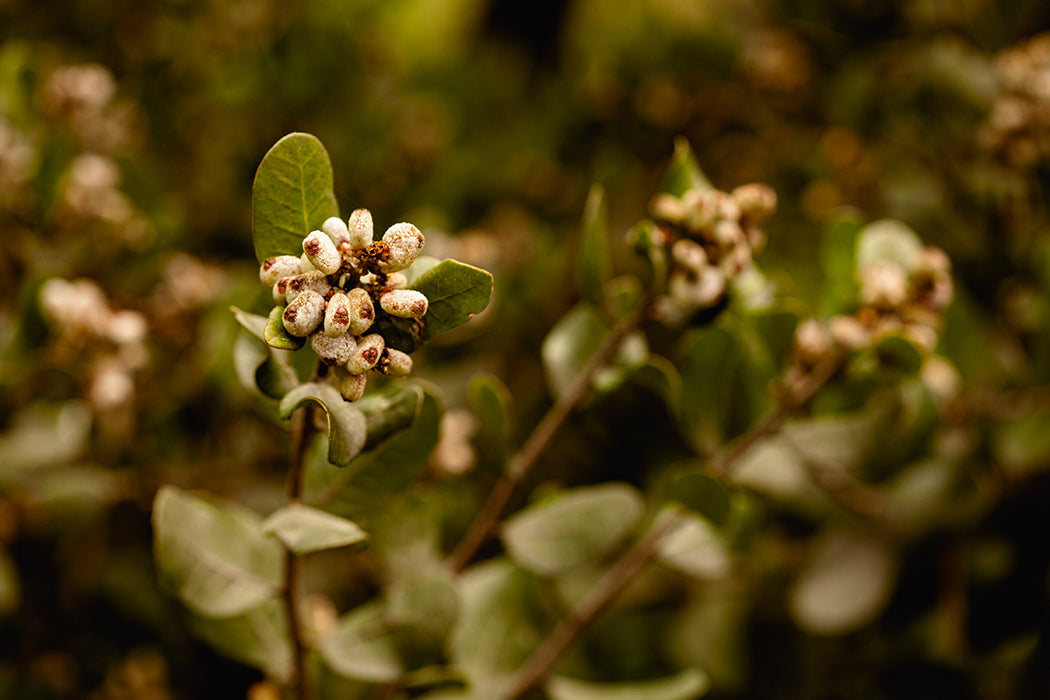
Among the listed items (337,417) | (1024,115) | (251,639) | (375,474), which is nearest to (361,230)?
(337,417)

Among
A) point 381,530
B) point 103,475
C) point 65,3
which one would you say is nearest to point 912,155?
point 381,530

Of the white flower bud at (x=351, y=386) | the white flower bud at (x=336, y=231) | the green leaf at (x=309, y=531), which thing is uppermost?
the white flower bud at (x=336, y=231)

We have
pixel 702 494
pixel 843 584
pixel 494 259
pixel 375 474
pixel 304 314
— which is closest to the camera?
pixel 304 314

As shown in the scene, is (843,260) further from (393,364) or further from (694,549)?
(393,364)

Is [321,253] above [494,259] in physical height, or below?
above

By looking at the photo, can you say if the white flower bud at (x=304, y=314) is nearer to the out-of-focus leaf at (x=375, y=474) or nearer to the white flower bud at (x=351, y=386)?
the white flower bud at (x=351, y=386)

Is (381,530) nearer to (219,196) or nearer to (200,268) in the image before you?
(200,268)

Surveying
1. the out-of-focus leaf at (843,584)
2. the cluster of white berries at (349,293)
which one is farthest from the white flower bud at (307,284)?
the out-of-focus leaf at (843,584)

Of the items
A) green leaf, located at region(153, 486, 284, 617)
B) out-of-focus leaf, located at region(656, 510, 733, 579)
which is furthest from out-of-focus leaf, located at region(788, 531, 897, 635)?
green leaf, located at region(153, 486, 284, 617)
